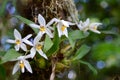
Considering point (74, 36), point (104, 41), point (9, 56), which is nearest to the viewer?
point (9, 56)

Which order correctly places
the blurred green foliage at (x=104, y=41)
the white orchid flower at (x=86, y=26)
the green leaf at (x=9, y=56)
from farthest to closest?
the blurred green foliage at (x=104, y=41)
the white orchid flower at (x=86, y=26)
the green leaf at (x=9, y=56)

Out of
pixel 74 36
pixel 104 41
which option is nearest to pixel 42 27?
pixel 74 36

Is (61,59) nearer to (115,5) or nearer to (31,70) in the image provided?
(31,70)

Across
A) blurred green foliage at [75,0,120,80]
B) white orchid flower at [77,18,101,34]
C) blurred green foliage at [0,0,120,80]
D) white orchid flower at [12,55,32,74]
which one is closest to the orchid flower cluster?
white orchid flower at [12,55,32,74]

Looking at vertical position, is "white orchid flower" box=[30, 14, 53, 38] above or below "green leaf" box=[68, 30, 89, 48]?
above

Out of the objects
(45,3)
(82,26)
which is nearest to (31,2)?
(45,3)

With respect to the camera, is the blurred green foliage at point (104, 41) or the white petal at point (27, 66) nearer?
the white petal at point (27, 66)

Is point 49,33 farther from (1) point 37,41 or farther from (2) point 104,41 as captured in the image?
(2) point 104,41

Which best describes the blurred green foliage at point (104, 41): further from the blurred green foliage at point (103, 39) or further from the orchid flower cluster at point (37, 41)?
the orchid flower cluster at point (37, 41)

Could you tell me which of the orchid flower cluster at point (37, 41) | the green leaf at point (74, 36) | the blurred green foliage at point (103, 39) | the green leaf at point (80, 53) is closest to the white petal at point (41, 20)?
the orchid flower cluster at point (37, 41)

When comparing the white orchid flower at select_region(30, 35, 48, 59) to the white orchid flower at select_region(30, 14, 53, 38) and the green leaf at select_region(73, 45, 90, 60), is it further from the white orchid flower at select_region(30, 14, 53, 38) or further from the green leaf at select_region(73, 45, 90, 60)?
the green leaf at select_region(73, 45, 90, 60)

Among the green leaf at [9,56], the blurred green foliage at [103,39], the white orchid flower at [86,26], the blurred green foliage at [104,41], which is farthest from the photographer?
the blurred green foliage at [104,41]
